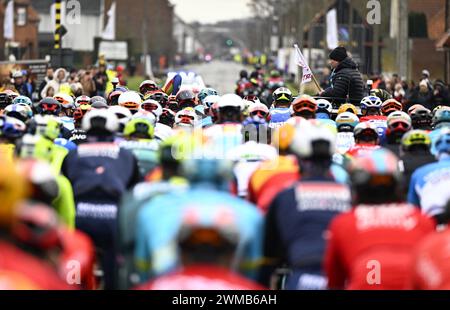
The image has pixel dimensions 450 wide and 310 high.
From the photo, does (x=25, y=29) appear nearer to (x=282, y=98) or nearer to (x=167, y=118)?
(x=282, y=98)

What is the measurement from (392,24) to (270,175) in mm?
59224

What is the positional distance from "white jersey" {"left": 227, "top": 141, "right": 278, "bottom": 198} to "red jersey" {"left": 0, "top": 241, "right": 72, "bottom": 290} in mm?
5037

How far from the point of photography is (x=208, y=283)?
20.8ft

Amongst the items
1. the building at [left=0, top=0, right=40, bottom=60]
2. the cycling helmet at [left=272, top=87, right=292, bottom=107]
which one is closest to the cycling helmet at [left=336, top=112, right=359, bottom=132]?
the cycling helmet at [left=272, top=87, right=292, bottom=107]

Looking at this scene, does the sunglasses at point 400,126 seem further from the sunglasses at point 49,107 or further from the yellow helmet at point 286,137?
the sunglasses at point 49,107

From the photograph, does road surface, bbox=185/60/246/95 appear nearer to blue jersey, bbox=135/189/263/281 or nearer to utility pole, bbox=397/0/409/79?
utility pole, bbox=397/0/409/79

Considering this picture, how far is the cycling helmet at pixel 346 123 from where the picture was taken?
639 inches

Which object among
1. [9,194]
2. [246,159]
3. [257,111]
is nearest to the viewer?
[9,194]

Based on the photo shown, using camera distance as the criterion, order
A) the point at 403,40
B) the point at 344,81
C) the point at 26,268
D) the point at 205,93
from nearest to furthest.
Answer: the point at 26,268 < the point at 344,81 < the point at 205,93 < the point at 403,40

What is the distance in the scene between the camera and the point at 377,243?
794cm

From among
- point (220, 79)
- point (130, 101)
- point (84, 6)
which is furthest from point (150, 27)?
point (130, 101)

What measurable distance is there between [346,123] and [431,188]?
566 cm

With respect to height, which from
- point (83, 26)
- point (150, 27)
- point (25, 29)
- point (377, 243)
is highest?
point (150, 27)
